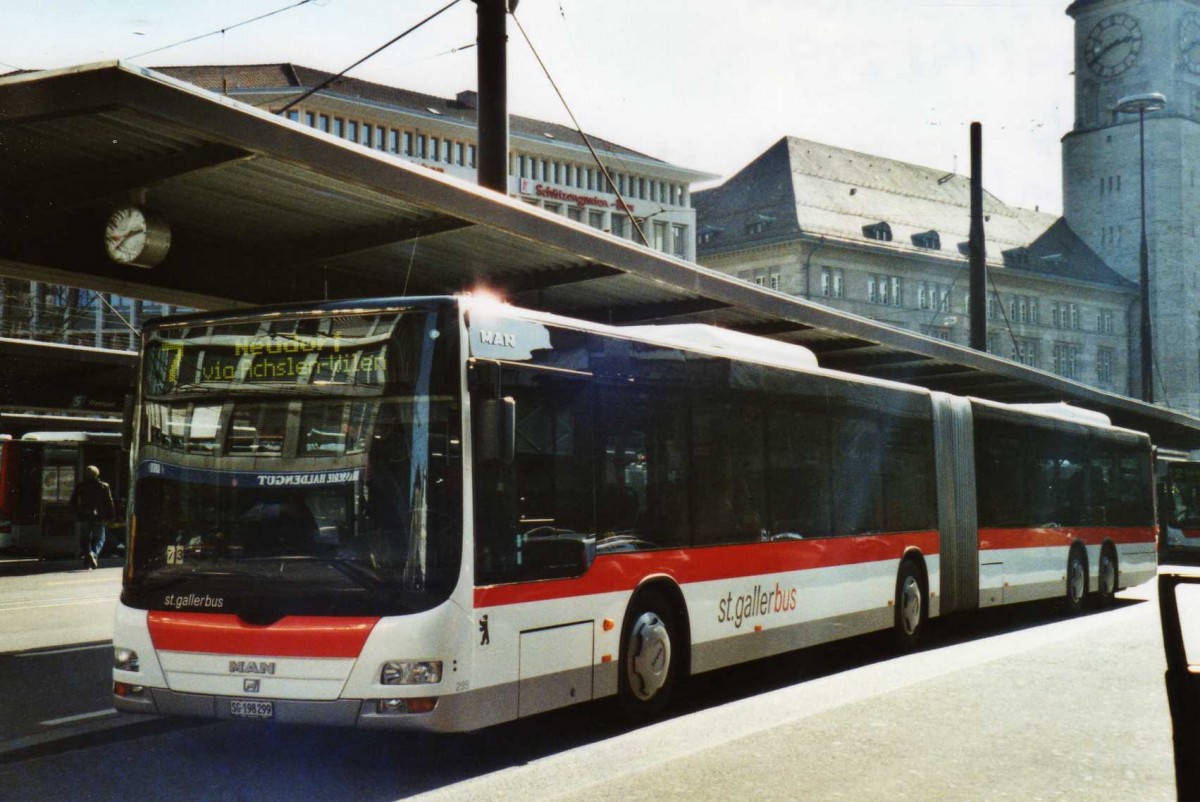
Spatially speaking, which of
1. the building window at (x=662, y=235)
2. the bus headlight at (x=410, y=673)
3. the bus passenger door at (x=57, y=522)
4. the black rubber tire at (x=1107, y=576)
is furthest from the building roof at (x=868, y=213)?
the bus headlight at (x=410, y=673)

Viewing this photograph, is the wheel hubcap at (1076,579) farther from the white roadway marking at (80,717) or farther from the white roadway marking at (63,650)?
the white roadway marking at (80,717)

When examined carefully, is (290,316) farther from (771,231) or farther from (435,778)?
(771,231)

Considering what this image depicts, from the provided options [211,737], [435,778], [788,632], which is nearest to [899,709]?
[788,632]

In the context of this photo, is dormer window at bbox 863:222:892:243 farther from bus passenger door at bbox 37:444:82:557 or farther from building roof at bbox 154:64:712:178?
bus passenger door at bbox 37:444:82:557

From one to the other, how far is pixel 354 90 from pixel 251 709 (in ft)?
270

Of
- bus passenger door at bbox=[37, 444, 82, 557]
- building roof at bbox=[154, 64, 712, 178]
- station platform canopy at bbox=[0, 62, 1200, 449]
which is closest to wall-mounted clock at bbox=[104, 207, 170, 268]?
station platform canopy at bbox=[0, 62, 1200, 449]

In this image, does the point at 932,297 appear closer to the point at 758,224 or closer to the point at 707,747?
the point at 758,224

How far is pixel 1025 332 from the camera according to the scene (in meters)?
92.6

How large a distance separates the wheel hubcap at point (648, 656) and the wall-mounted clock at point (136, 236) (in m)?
4.78

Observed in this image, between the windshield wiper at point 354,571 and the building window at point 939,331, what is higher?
the building window at point 939,331

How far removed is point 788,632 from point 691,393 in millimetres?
2412

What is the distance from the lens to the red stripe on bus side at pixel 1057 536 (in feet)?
54.2

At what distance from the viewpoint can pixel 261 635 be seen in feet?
24.2

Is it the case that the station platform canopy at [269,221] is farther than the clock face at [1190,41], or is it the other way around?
the clock face at [1190,41]
